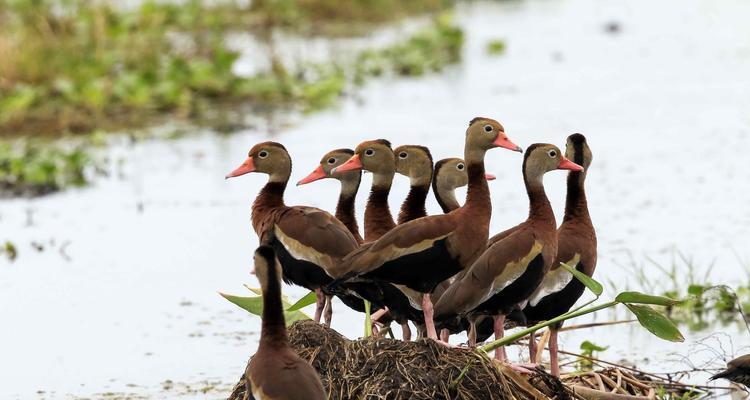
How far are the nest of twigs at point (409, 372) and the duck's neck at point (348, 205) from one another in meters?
1.07

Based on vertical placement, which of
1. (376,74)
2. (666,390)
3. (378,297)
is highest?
(376,74)

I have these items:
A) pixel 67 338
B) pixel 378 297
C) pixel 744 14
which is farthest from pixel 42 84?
pixel 744 14

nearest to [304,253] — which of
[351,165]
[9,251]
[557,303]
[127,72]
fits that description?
[351,165]

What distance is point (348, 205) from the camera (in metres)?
7.59

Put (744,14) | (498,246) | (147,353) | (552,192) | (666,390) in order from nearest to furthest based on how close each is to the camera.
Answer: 1. (498,246)
2. (666,390)
3. (147,353)
4. (552,192)
5. (744,14)

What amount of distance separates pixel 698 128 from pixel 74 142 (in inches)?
243

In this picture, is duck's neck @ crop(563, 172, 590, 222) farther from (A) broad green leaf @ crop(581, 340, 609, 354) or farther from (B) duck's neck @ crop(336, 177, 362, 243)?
(B) duck's neck @ crop(336, 177, 362, 243)

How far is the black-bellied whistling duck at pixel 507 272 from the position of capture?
6.60 m

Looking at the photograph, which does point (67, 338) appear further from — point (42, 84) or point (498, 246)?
point (42, 84)

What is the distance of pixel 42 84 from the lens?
53.1 ft

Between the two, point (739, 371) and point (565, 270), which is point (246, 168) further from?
point (739, 371)

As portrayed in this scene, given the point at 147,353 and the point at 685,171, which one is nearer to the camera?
the point at 147,353

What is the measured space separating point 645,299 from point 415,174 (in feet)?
4.23

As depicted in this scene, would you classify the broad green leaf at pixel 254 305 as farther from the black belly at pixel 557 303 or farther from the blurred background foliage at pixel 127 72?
the blurred background foliage at pixel 127 72
